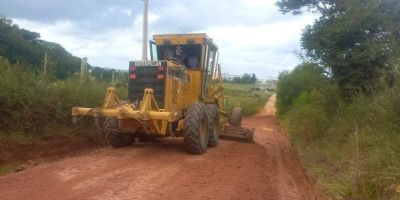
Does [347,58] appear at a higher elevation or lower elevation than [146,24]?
lower

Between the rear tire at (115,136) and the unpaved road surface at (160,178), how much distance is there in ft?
0.99

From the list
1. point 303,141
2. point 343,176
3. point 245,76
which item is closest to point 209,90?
point 303,141

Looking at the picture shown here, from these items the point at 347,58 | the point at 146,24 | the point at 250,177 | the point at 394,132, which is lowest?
the point at 250,177

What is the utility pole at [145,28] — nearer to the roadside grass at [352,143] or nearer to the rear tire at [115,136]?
the roadside grass at [352,143]

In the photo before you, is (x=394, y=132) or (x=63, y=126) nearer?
(x=394, y=132)

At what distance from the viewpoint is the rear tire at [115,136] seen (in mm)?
12242

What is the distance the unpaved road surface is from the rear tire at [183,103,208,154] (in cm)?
23

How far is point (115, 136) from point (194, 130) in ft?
7.26

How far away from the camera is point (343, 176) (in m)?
8.43

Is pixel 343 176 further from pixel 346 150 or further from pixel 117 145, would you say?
pixel 117 145

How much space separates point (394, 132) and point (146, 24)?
45.3ft

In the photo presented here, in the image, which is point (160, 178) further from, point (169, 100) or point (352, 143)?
point (352, 143)

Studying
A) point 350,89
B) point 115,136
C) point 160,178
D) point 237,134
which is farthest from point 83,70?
point 350,89

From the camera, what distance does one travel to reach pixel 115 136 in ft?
40.7
